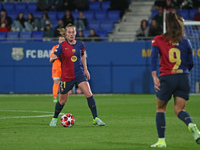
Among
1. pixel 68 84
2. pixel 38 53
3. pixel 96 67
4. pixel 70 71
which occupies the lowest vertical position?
pixel 96 67

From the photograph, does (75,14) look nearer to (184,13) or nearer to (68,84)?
(184,13)

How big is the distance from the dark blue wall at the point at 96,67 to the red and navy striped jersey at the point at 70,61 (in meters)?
13.3

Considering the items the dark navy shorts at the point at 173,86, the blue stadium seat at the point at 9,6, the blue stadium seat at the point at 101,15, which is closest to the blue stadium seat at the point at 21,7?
the blue stadium seat at the point at 9,6

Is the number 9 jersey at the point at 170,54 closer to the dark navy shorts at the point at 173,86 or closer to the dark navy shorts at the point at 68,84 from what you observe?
the dark navy shorts at the point at 173,86

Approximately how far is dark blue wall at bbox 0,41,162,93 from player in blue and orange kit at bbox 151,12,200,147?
53.6 ft

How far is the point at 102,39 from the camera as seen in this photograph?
81.7 ft

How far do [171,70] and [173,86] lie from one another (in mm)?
244

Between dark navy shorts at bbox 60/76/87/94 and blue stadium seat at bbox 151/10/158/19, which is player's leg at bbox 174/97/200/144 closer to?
dark navy shorts at bbox 60/76/87/94

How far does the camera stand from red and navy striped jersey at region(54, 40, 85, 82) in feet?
35.3

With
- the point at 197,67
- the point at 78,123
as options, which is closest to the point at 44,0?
the point at 197,67

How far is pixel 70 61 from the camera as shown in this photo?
10.8 meters

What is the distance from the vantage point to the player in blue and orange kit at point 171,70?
24.3 ft

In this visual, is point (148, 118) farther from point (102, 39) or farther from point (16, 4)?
point (16, 4)

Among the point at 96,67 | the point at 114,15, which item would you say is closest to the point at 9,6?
the point at 114,15
